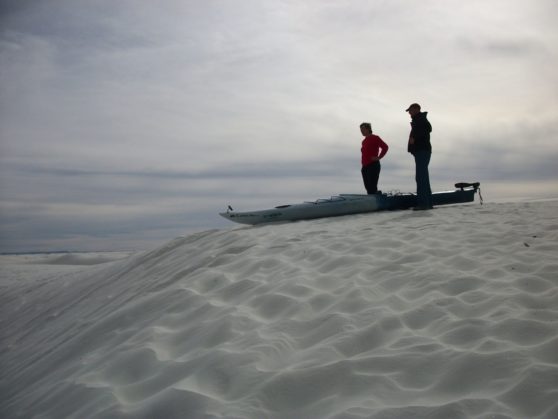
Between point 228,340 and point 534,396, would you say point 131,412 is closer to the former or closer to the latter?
point 228,340

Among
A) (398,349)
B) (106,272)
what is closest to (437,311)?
(398,349)

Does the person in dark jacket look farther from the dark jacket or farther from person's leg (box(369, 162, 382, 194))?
person's leg (box(369, 162, 382, 194))

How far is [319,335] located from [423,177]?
6.10 metres

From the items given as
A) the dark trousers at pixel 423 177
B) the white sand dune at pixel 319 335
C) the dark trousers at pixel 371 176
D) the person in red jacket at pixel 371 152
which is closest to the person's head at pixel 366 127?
the person in red jacket at pixel 371 152

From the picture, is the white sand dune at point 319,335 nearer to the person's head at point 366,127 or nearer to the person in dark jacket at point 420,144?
the person in dark jacket at point 420,144

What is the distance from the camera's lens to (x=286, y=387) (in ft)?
8.61

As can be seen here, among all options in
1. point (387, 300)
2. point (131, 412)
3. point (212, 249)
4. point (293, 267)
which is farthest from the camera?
point (212, 249)

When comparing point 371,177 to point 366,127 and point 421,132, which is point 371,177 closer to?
point 366,127

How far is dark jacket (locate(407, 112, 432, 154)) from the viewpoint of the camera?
8.43 meters

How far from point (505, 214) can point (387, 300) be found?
4789mm

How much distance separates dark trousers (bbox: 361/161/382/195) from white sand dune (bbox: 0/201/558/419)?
3.41 m

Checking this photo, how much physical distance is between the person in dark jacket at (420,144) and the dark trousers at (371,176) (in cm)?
103

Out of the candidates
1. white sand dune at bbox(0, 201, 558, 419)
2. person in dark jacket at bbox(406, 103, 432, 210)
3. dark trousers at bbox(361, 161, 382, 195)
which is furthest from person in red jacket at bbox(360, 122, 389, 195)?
white sand dune at bbox(0, 201, 558, 419)

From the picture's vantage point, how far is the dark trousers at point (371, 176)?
9.54 meters
